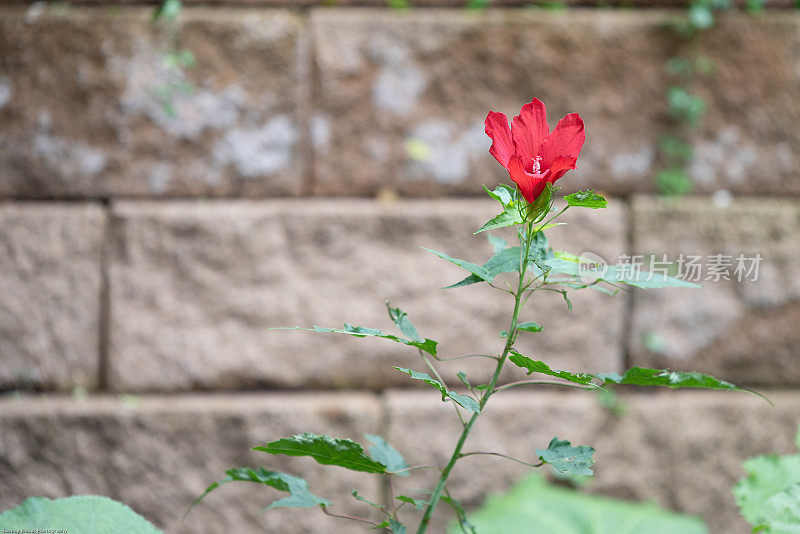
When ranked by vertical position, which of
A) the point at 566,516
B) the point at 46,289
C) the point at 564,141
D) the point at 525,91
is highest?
the point at 525,91

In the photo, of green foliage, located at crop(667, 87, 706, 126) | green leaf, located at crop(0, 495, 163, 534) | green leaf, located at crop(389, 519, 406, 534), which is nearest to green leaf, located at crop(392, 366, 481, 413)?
green leaf, located at crop(389, 519, 406, 534)

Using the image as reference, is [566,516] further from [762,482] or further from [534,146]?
[534,146]

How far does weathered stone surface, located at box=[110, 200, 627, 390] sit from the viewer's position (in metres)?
1.34

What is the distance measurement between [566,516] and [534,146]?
3.37 ft

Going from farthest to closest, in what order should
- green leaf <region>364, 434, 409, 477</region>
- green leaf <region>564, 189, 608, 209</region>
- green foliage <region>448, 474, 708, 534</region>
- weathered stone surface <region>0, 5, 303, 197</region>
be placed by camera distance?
1. weathered stone surface <region>0, 5, 303, 197</region>
2. green foliage <region>448, 474, 708, 534</region>
3. green leaf <region>364, 434, 409, 477</region>
4. green leaf <region>564, 189, 608, 209</region>

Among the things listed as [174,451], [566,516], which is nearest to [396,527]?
[566,516]

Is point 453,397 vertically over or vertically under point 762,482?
over

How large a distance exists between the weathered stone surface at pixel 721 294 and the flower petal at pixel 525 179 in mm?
1060

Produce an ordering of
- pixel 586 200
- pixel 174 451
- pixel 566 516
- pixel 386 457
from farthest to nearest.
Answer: pixel 174 451 < pixel 566 516 < pixel 386 457 < pixel 586 200

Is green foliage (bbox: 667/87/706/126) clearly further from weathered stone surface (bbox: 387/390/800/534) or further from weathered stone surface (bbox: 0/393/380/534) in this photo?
weathered stone surface (bbox: 0/393/380/534)

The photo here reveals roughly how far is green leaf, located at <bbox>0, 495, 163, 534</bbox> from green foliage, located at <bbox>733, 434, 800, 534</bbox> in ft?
1.86

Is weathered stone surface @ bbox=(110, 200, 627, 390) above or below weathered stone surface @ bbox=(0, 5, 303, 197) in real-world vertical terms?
below

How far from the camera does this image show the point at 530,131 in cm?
48

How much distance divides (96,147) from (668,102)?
1.37m
